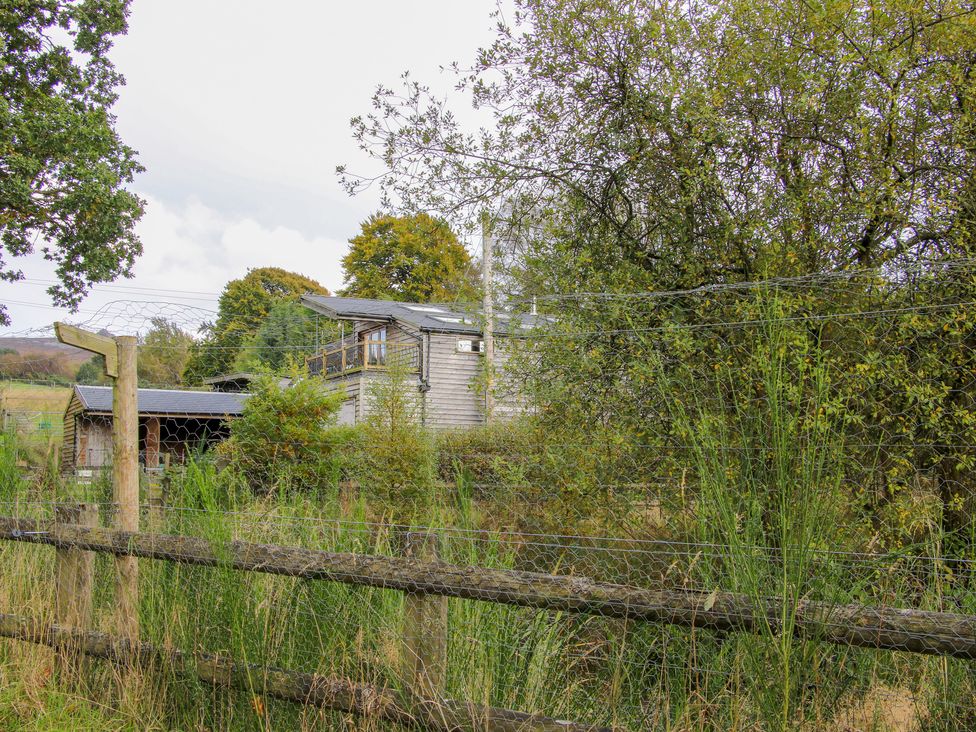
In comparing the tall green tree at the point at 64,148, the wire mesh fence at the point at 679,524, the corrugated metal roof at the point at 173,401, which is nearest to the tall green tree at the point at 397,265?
the corrugated metal roof at the point at 173,401

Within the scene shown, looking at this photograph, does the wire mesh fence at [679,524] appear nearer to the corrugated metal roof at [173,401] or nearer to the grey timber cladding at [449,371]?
the corrugated metal roof at [173,401]

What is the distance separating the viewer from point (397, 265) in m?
36.7

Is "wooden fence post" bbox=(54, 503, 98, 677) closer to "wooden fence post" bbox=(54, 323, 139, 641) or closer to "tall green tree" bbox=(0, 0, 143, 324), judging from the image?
"wooden fence post" bbox=(54, 323, 139, 641)

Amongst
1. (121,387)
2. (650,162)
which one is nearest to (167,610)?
(121,387)

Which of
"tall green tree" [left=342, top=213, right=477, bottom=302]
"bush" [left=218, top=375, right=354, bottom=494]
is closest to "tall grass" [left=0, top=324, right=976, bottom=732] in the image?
"bush" [left=218, top=375, right=354, bottom=494]

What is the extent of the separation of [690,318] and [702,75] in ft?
5.67

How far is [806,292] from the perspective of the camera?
14.3 ft

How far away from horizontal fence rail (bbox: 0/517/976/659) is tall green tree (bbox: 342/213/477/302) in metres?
30.5

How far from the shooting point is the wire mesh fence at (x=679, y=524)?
7.39 ft

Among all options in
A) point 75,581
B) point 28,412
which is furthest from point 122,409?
point 28,412

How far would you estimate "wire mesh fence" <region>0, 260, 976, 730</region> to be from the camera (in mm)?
2252

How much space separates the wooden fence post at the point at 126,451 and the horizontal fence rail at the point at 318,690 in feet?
0.94

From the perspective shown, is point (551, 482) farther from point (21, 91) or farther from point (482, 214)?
point (21, 91)

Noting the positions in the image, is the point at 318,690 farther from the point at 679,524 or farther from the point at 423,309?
the point at 423,309
